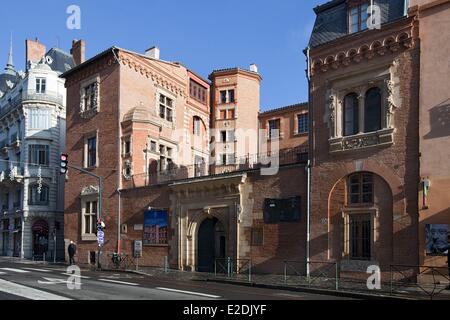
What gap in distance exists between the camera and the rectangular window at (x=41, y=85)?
4509cm

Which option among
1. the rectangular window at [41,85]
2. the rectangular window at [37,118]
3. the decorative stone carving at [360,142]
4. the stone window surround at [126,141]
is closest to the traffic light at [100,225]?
the stone window surround at [126,141]

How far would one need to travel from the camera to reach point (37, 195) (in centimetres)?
4453

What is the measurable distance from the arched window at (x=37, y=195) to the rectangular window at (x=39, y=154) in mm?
2160

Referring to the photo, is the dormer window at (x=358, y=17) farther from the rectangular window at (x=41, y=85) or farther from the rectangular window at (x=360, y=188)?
the rectangular window at (x=41, y=85)

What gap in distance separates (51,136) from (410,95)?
3428 cm

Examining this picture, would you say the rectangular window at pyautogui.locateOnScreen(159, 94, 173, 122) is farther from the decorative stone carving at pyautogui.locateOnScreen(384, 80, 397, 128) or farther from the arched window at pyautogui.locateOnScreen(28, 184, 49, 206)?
the decorative stone carving at pyautogui.locateOnScreen(384, 80, 397, 128)

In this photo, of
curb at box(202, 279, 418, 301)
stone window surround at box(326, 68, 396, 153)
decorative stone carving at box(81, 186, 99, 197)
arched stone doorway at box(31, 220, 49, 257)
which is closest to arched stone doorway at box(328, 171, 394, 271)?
stone window surround at box(326, 68, 396, 153)

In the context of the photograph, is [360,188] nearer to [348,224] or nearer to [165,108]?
[348,224]

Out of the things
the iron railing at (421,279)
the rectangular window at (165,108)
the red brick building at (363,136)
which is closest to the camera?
the iron railing at (421,279)

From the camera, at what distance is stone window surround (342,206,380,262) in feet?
66.2

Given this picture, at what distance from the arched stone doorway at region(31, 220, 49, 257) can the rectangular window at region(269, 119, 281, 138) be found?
22080 millimetres

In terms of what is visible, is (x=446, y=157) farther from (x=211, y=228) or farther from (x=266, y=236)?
(x=211, y=228)

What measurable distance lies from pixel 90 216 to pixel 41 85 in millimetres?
17068

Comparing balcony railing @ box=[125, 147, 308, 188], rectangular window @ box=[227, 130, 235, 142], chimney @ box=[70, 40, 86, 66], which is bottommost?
balcony railing @ box=[125, 147, 308, 188]
